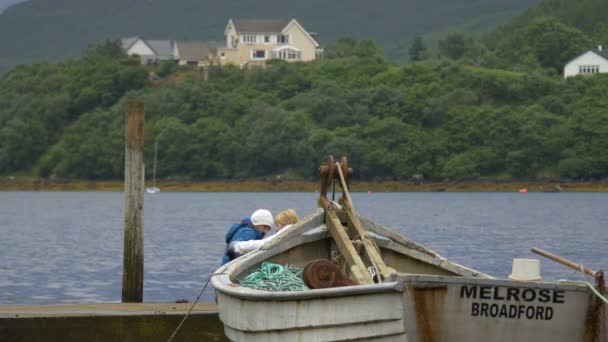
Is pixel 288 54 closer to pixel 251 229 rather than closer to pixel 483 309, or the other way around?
pixel 251 229

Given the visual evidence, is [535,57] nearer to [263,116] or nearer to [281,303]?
[263,116]

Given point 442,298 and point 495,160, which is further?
point 495,160


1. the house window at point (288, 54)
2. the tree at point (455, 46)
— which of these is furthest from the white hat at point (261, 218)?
the tree at point (455, 46)

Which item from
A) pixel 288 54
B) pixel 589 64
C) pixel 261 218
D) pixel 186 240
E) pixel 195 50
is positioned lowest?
pixel 186 240

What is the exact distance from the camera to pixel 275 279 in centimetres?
1284

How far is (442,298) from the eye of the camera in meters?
10.9

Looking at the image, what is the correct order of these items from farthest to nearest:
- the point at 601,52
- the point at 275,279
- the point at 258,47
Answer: the point at 258,47, the point at 601,52, the point at 275,279

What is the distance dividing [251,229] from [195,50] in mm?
173564

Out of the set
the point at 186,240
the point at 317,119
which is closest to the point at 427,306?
the point at 186,240

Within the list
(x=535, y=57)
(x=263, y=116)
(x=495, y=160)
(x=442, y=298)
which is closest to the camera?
(x=442, y=298)

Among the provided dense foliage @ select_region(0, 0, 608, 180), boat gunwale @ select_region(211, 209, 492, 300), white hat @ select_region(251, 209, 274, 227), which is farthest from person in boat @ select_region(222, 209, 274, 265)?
dense foliage @ select_region(0, 0, 608, 180)

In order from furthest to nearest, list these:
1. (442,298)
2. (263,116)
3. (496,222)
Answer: (263,116), (496,222), (442,298)

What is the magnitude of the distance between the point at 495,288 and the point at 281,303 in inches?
78.3

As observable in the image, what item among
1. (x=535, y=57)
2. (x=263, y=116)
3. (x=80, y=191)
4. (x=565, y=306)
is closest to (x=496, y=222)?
(x=565, y=306)
